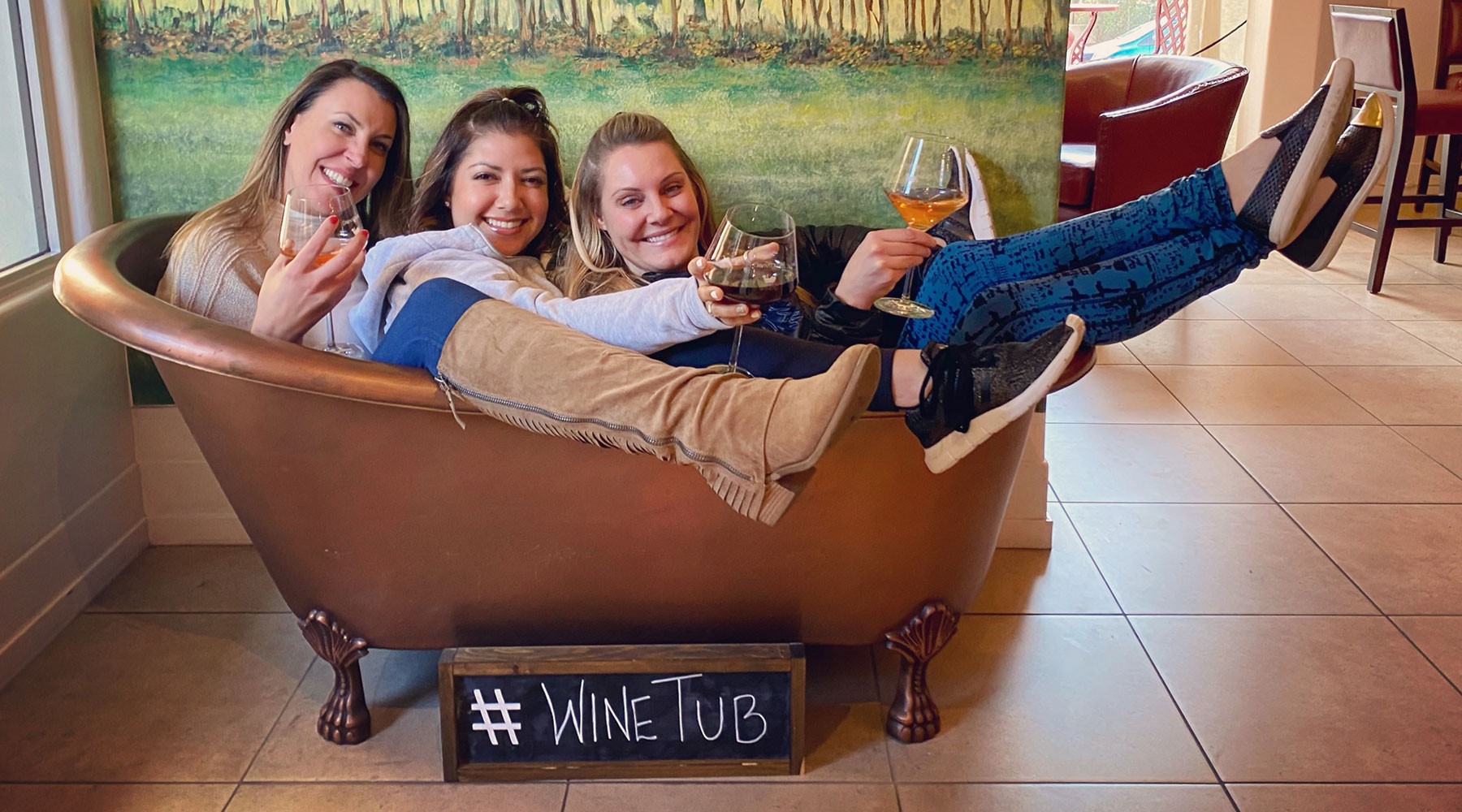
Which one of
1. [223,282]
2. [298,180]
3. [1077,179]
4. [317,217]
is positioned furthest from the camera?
[1077,179]

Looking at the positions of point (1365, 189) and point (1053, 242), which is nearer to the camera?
point (1365, 189)

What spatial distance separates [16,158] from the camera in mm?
2316

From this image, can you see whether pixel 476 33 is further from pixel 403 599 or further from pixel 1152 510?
pixel 1152 510

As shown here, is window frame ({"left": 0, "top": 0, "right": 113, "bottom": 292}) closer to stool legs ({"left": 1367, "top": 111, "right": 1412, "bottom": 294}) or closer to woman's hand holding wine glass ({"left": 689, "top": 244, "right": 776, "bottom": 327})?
woman's hand holding wine glass ({"left": 689, "top": 244, "right": 776, "bottom": 327})

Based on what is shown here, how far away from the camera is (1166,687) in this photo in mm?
2143

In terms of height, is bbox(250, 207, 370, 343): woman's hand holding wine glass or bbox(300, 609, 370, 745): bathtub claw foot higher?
bbox(250, 207, 370, 343): woman's hand holding wine glass

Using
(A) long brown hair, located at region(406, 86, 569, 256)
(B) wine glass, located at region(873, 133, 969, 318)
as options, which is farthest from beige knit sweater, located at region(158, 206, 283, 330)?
(B) wine glass, located at region(873, 133, 969, 318)

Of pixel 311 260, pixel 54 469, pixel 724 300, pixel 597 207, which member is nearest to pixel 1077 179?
pixel 597 207

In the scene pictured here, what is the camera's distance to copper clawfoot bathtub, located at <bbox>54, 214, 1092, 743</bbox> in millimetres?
1721

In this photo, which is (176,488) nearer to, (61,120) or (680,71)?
(61,120)

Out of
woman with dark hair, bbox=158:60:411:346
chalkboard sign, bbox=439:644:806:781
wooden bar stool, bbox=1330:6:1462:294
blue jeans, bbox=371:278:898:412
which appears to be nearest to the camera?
blue jeans, bbox=371:278:898:412

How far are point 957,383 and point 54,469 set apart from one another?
1642 mm

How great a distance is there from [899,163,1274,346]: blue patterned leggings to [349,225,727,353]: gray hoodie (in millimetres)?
464

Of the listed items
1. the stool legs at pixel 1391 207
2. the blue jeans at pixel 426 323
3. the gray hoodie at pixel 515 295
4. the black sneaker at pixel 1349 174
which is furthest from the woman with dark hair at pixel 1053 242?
the stool legs at pixel 1391 207
